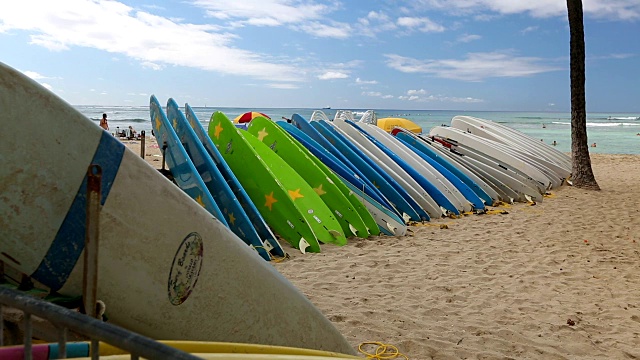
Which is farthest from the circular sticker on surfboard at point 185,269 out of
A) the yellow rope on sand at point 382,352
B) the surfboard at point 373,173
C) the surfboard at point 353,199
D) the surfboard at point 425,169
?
the surfboard at point 425,169

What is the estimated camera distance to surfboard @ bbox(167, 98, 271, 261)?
4547 mm

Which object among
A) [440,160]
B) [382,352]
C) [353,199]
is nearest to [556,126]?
[440,160]

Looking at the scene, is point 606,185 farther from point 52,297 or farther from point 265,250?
point 52,297

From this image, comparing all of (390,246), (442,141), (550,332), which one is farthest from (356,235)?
(442,141)

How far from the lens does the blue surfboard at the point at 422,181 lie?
699 centimetres

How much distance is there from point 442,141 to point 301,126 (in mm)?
3326

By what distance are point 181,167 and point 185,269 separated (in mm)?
2937

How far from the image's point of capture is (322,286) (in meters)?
3.91

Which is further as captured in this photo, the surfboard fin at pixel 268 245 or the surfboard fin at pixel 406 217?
the surfboard fin at pixel 406 217

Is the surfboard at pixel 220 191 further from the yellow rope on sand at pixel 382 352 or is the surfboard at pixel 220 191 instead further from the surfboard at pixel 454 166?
the surfboard at pixel 454 166

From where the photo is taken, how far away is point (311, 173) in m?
5.93

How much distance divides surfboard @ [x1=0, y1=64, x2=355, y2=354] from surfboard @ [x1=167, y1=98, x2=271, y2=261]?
2.31 m

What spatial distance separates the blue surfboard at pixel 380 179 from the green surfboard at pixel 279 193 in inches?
56.3

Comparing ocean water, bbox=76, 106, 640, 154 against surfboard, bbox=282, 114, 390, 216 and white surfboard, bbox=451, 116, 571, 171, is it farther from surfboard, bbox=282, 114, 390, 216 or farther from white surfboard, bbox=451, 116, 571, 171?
white surfboard, bbox=451, 116, 571, 171
